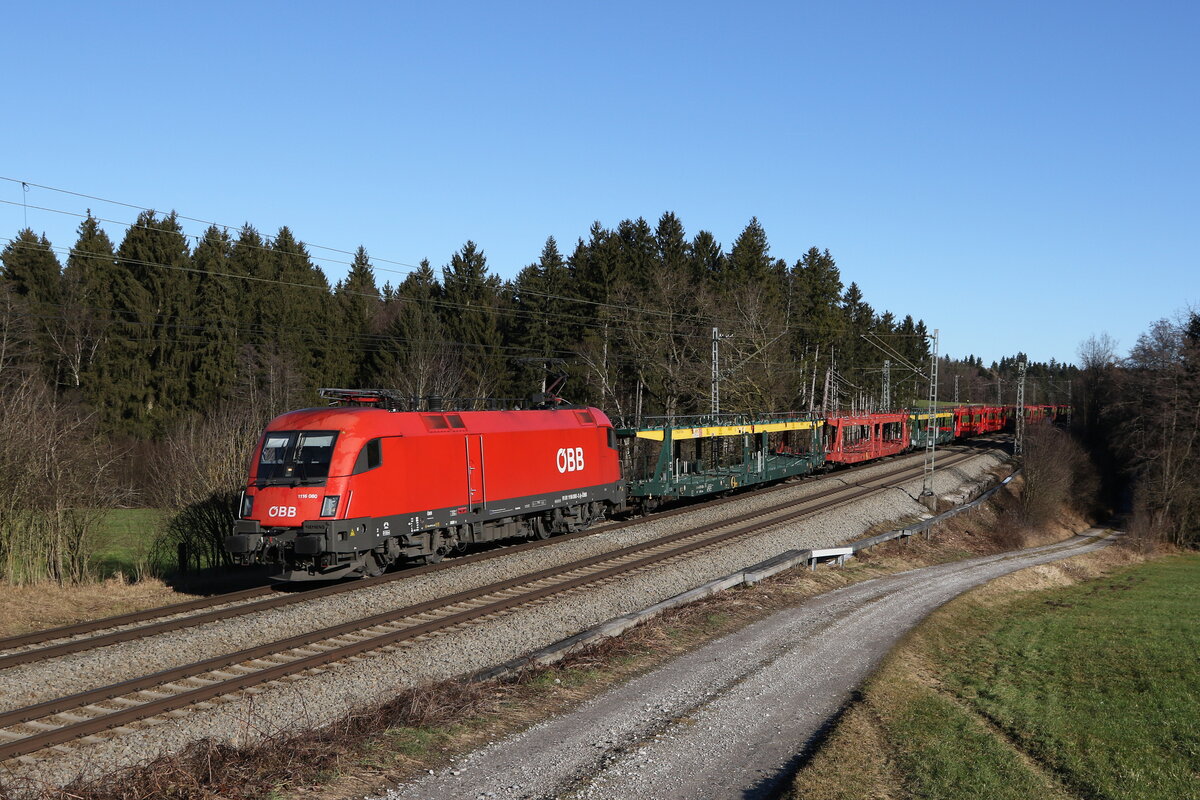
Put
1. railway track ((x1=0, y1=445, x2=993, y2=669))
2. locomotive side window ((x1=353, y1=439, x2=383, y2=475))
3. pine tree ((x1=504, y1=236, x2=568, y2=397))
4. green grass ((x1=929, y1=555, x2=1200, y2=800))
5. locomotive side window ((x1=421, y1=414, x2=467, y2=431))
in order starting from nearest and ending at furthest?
green grass ((x1=929, y1=555, x2=1200, y2=800))
railway track ((x1=0, y1=445, x2=993, y2=669))
locomotive side window ((x1=353, y1=439, x2=383, y2=475))
locomotive side window ((x1=421, y1=414, x2=467, y2=431))
pine tree ((x1=504, y1=236, x2=568, y2=397))

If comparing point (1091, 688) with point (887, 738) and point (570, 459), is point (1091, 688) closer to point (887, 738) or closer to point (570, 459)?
point (887, 738)

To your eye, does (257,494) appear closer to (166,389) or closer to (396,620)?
(396,620)

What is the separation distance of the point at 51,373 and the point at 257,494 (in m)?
39.5

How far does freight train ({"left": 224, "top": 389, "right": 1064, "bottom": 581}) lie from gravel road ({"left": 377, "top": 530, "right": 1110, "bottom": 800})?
742 cm

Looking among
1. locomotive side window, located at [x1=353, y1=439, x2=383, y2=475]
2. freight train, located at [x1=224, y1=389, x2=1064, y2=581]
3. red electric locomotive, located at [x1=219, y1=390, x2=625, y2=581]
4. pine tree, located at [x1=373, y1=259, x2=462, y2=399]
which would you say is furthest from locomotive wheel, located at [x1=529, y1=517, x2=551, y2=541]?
pine tree, located at [x1=373, y1=259, x2=462, y2=399]

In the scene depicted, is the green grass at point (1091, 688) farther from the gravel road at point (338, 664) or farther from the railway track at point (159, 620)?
the railway track at point (159, 620)

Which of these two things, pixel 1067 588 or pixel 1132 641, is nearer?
pixel 1132 641

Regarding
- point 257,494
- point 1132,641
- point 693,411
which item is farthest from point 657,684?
point 693,411

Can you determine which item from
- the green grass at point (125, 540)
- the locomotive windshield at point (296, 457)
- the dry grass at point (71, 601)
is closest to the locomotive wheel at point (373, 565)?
the locomotive windshield at point (296, 457)

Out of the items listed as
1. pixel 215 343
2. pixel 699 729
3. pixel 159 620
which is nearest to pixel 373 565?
pixel 159 620

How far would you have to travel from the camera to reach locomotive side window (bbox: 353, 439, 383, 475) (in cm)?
1738

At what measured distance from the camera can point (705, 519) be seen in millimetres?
28719

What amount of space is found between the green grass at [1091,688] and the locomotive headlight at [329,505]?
10.9 metres

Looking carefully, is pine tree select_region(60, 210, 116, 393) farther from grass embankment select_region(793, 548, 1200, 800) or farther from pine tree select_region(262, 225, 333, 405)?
grass embankment select_region(793, 548, 1200, 800)
